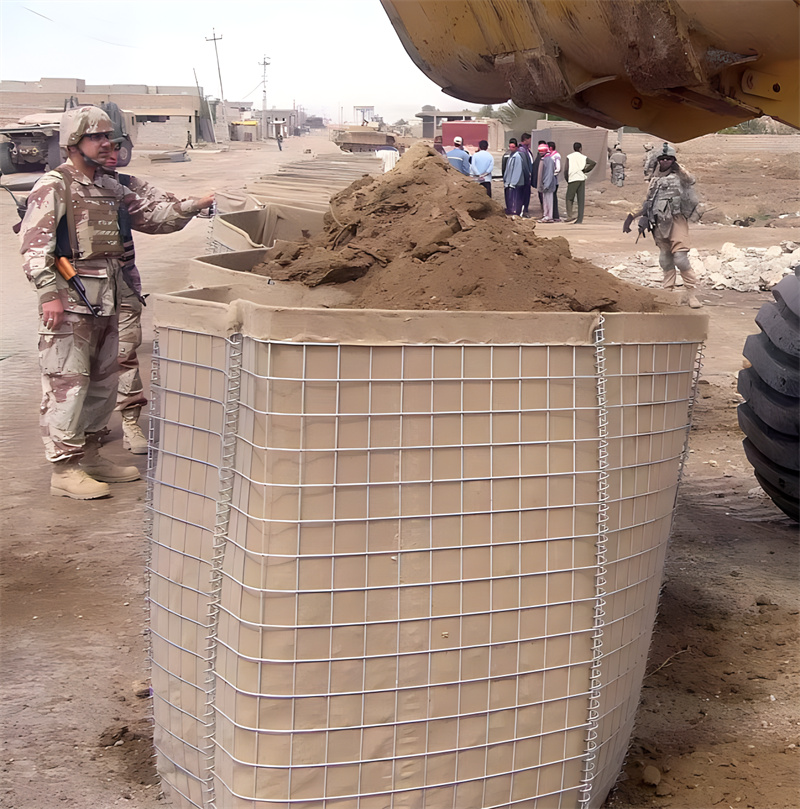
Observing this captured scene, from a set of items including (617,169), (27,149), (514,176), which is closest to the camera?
(514,176)

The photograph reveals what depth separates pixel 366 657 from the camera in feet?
6.30

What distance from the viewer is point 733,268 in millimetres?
11844

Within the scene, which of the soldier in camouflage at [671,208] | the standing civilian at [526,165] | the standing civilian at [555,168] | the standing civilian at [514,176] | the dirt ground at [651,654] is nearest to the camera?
the dirt ground at [651,654]

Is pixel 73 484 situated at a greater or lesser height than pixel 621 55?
lesser

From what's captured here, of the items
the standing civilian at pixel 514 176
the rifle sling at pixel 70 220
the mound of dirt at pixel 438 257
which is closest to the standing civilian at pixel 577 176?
the standing civilian at pixel 514 176

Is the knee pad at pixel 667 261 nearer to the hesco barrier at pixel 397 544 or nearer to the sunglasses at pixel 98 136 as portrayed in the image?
the sunglasses at pixel 98 136

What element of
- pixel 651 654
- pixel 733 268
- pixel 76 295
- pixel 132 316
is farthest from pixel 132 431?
pixel 733 268

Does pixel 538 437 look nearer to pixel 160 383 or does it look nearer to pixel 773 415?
pixel 160 383

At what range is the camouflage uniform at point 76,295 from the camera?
15.5 feet

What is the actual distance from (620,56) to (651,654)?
1950mm

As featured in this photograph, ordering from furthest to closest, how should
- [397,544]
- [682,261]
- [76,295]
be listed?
1. [682,261]
2. [76,295]
3. [397,544]

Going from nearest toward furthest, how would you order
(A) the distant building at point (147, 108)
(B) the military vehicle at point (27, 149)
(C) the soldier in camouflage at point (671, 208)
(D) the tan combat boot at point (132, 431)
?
(D) the tan combat boot at point (132, 431), (C) the soldier in camouflage at point (671, 208), (B) the military vehicle at point (27, 149), (A) the distant building at point (147, 108)

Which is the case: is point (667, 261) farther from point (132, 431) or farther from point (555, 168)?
point (555, 168)

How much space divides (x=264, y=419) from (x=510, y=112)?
108ft
